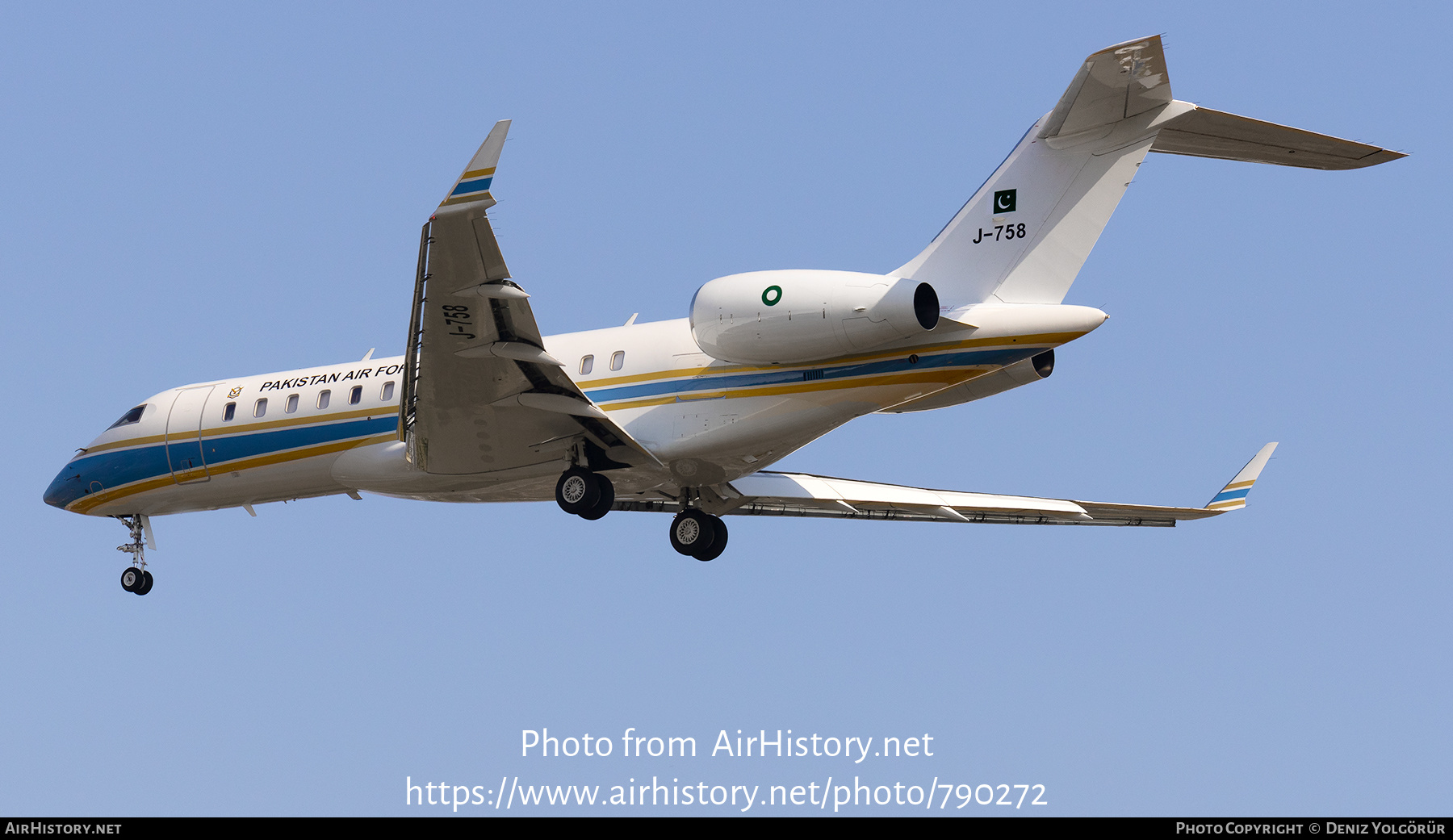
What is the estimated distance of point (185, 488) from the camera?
23453 millimetres

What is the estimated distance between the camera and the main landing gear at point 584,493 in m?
19.7

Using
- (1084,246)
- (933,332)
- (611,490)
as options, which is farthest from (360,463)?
(1084,246)

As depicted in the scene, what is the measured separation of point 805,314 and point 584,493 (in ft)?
12.9

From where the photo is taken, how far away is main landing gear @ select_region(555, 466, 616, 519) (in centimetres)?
1973

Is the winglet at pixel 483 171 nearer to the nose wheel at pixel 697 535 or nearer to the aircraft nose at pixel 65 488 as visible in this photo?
the nose wheel at pixel 697 535

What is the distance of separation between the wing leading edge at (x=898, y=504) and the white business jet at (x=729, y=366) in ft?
0.17

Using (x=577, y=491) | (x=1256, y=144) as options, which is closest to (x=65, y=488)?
(x=577, y=491)

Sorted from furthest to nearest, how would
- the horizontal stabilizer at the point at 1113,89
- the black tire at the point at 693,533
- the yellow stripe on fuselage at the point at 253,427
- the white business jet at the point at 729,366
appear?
the black tire at the point at 693,533
the yellow stripe on fuselage at the point at 253,427
the white business jet at the point at 729,366
the horizontal stabilizer at the point at 1113,89

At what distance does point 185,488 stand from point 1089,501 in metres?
13.3

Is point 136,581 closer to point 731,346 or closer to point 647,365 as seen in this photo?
point 647,365

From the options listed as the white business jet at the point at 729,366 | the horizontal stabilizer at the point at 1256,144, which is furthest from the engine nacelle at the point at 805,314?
the horizontal stabilizer at the point at 1256,144

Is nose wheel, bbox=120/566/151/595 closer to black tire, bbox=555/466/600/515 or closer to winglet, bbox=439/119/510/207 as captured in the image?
black tire, bbox=555/466/600/515

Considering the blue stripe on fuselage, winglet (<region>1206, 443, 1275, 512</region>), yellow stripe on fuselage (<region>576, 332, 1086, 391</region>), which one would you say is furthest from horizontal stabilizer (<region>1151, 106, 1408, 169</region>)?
the blue stripe on fuselage
